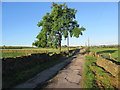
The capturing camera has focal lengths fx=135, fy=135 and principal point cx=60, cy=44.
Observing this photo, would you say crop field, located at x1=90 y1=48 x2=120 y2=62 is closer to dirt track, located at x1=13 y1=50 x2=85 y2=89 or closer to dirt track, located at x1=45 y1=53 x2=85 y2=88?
dirt track, located at x1=45 y1=53 x2=85 y2=88

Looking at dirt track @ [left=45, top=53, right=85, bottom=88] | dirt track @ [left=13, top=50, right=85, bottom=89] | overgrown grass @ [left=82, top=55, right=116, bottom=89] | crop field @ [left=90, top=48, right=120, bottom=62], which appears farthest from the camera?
crop field @ [left=90, top=48, right=120, bottom=62]

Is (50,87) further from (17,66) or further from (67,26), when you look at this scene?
(67,26)

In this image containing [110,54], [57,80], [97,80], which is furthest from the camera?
[110,54]

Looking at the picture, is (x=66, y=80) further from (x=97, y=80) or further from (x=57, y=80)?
(x=97, y=80)

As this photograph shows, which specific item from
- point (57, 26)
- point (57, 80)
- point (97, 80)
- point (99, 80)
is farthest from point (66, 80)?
point (57, 26)

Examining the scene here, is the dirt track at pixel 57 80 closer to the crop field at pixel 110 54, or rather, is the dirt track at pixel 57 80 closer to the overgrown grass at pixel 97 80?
the overgrown grass at pixel 97 80

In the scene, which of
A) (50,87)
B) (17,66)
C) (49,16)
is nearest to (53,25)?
(49,16)

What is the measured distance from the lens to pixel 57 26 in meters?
33.4

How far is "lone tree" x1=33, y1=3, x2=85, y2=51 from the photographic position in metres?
33.7

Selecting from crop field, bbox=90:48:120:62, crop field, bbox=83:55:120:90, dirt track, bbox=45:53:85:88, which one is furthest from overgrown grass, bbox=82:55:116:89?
crop field, bbox=90:48:120:62

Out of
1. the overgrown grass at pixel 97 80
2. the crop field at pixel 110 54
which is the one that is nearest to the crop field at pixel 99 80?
the overgrown grass at pixel 97 80

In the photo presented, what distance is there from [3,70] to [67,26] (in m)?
26.1

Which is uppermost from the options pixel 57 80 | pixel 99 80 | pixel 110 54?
pixel 110 54

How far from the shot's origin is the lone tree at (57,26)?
111 ft
